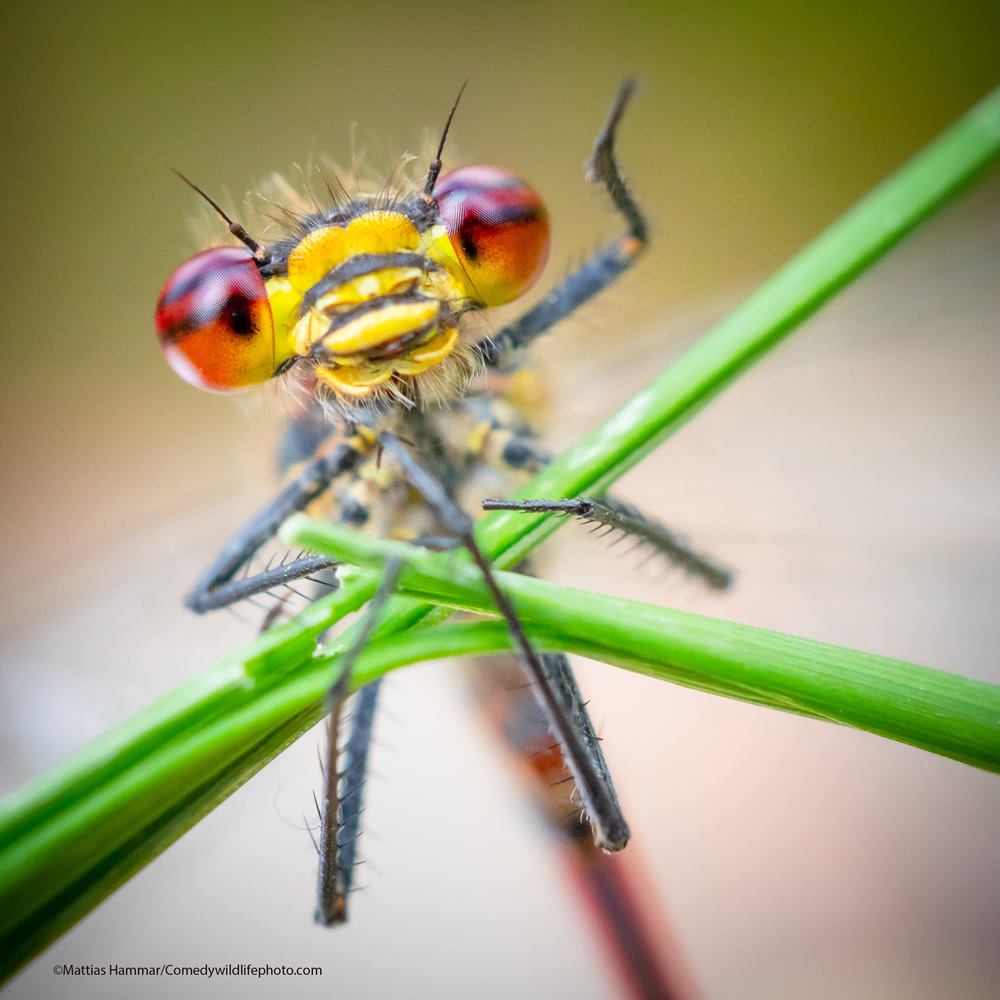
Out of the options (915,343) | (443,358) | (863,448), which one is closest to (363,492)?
(443,358)

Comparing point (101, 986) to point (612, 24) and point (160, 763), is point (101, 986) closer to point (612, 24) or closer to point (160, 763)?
point (160, 763)

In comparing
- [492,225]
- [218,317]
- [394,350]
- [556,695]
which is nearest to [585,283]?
[492,225]

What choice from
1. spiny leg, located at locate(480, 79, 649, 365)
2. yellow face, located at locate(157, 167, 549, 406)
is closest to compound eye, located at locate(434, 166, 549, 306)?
yellow face, located at locate(157, 167, 549, 406)

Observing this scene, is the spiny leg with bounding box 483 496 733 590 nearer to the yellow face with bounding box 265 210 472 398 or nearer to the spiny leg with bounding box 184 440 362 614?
the yellow face with bounding box 265 210 472 398

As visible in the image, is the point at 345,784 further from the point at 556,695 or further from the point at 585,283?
the point at 585,283

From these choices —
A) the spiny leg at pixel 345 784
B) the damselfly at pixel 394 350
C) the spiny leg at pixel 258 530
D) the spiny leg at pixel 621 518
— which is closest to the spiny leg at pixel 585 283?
the damselfly at pixel 394 350
